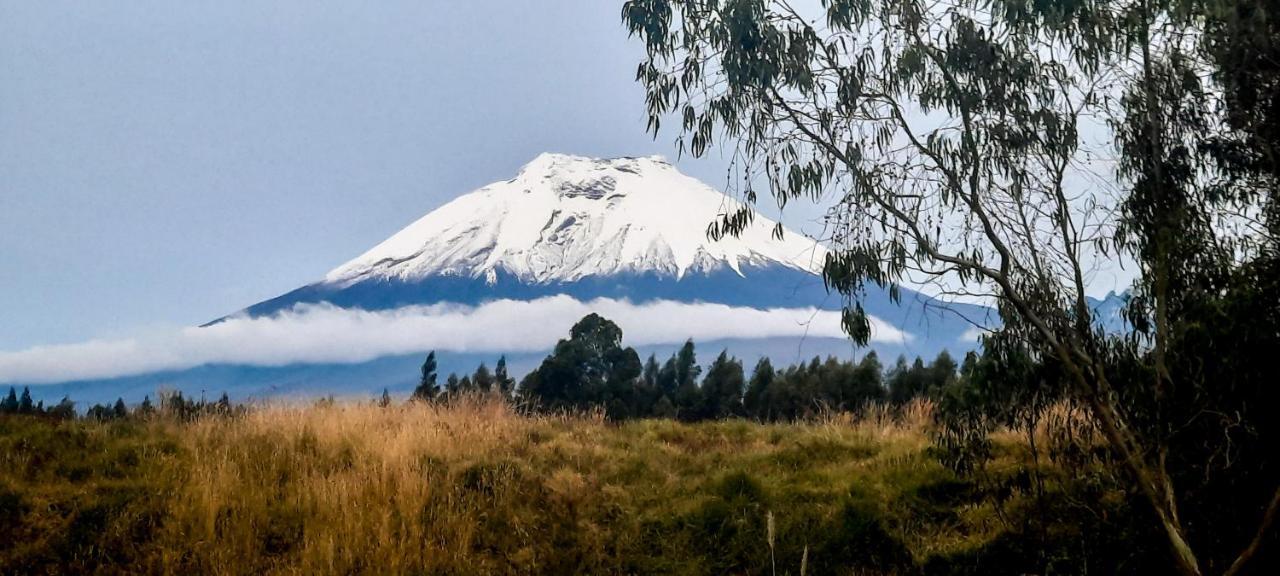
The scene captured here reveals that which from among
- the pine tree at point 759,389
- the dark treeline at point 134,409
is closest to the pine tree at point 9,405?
the dark treeline at point 134,409

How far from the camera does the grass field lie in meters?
7.70

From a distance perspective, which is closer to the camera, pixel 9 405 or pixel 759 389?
pixel 9 405

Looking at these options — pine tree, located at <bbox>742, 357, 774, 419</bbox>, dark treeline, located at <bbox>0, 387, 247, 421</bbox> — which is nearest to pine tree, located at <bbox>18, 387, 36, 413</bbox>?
dark treeline, located at <bbox>0, 387, 247, 421</bbox>

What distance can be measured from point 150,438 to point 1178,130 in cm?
1217

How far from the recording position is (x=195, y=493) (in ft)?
27.6

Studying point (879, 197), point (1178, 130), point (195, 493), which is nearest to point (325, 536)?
point (195, 493)

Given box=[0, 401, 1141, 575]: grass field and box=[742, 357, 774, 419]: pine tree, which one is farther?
box=[742, 357, 774, 419]: pine tree

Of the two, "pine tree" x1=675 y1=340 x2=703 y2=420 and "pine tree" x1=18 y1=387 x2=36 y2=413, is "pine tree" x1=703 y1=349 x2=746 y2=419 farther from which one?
"pine tree" x1=18 y1=387 x2=36 y2=413

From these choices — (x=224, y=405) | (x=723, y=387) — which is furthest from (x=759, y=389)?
(x=224, y=405)

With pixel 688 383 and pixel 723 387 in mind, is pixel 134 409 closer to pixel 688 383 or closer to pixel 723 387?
pixel 723 387

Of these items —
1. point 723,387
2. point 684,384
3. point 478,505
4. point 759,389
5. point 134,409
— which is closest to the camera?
Answer: point 478,505

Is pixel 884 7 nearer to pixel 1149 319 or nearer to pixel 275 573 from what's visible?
pixel 1149 319

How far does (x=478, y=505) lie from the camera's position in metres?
8.86

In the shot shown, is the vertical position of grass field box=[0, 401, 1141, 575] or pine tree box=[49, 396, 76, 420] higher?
pine tree box=[49, 396, 76, 420]
